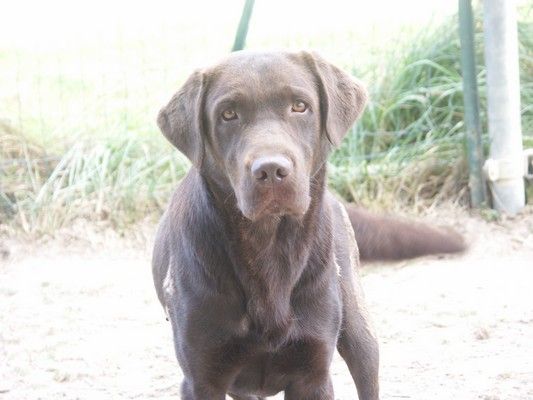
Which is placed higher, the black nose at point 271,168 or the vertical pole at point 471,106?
the black nose at point 271,168

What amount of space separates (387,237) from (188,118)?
1.32m

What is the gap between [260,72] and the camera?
10.8ft

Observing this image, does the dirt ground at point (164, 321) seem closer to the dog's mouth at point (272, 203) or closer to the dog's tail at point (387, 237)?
the dog's tail at point (387, 237)

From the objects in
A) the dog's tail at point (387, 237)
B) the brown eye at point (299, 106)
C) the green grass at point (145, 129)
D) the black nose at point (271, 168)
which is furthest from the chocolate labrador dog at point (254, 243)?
the green grass at point (145, 129)

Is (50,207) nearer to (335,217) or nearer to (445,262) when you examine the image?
(445,262)

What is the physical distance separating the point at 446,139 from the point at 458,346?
232 cm

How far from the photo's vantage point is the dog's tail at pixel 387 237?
4422 mm

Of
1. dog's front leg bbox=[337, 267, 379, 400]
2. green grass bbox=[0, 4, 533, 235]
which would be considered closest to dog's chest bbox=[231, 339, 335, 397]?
dog's front leg bbox=[337, 267, 379, 400]

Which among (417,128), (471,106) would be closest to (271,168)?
(471,106)

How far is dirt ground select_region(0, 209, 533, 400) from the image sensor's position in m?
4.55

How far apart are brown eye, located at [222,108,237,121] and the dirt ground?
1609 millimetres

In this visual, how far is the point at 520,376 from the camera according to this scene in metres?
4.38

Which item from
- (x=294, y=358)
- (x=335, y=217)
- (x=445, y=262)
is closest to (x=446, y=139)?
(x=445, y=262)

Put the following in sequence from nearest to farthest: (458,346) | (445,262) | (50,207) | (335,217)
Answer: (335,217) → (458,346) → (445,262) → (50,207)
